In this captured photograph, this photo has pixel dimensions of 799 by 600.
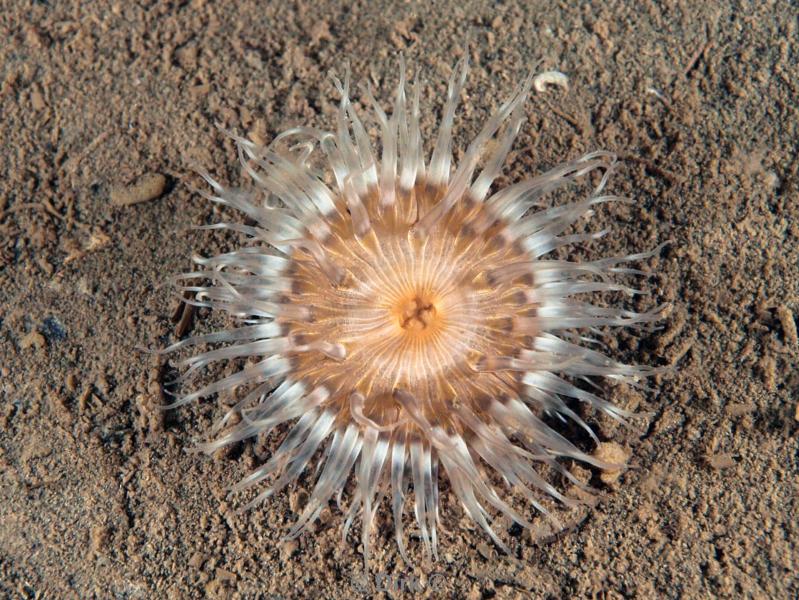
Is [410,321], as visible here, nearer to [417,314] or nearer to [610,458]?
[417,314]

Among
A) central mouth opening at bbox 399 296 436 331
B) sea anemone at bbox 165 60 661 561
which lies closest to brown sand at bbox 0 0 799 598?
sea anemone at bbox 165 60 661 561

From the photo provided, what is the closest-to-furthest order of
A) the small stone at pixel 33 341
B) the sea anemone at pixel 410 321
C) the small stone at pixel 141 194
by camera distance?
1. the sea anemone at pixel 410 321
2. the small stone at pixel 33 341
3. the small stone at pixel 141 194

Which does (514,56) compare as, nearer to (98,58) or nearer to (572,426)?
(572,426)

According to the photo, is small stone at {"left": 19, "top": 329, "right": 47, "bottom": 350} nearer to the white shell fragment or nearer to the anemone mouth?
the anemone mouth

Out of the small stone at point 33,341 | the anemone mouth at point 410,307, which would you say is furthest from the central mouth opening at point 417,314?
the small stone at point 33,341

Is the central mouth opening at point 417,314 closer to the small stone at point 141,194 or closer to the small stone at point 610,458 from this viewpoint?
the small stone at point 610,458

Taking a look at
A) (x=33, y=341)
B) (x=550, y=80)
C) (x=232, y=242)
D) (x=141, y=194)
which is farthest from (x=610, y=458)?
(x=33, y=341)

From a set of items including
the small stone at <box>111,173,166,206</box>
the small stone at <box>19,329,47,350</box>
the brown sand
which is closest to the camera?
the brown sand

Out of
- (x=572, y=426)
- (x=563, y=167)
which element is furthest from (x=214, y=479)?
(x=563, y=167)
